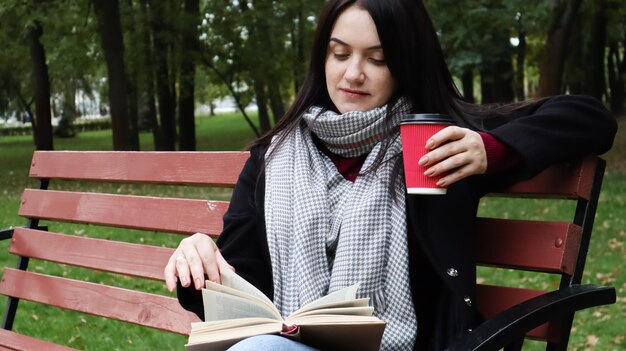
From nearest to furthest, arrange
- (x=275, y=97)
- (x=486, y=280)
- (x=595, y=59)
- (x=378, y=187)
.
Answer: (x=378, y=187), (x=486, y=280), (x=275, y=97), (x=595, y=59)

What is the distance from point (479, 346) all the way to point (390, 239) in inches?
21.1

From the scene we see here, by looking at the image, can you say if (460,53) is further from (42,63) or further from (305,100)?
(305,100)

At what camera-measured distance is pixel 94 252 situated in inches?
150

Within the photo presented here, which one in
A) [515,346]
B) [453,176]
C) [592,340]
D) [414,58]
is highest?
[414,58]

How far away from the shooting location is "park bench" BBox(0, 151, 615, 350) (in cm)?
236

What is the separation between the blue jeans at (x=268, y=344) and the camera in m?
2.02

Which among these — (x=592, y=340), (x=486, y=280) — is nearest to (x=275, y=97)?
(x=486, y=280)

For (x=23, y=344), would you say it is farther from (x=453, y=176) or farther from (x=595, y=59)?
(x=595, y=59)

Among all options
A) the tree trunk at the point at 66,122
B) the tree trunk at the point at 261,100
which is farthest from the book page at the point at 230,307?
the tree trunk at the point at 66,122

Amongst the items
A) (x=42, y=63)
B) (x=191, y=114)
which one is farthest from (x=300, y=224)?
(x=42, y=63)

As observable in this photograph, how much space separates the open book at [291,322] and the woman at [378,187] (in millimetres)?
216

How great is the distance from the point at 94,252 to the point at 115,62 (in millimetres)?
12293

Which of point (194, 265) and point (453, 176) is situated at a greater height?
point (453, 176)

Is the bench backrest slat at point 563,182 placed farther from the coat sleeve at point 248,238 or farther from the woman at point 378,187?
the coat sleeve at point 248,238
